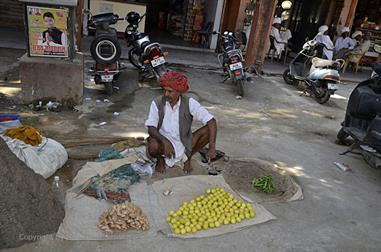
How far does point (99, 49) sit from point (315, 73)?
16.2 ft

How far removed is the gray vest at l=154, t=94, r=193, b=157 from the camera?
4.31 meters

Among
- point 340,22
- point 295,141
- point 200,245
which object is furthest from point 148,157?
point 340,22

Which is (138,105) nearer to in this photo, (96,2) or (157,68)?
(157,68)

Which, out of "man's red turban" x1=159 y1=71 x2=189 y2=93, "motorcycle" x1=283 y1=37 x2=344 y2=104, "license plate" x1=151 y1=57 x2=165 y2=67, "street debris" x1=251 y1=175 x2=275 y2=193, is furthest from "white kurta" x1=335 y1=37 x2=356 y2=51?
"man's red turban" x1=159 y1=71 x2=189 y2=93

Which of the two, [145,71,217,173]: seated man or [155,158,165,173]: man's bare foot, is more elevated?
[145,71,217,173]: seated man

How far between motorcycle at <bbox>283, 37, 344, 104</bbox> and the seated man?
16.0 ft

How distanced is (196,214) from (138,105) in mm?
3555

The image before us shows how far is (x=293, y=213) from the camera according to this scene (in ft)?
13.3

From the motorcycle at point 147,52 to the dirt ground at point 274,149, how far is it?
0.41 m

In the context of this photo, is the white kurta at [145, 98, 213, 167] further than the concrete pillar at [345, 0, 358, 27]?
No

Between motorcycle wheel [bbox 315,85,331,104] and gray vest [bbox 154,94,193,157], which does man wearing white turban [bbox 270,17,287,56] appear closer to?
motorcycle wheel [bbox 315,85,331,104]

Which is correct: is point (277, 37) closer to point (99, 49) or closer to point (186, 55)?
point (186, 55)

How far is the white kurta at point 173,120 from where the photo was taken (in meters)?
4.29

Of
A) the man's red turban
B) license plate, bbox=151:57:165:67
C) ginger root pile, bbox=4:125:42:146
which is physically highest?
the man's red turban
